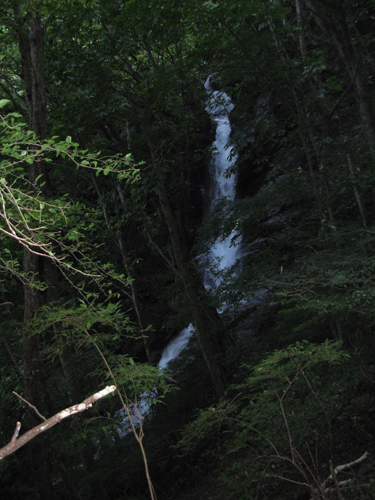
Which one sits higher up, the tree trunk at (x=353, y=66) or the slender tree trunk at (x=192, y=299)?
the tree trunk at (x=353, y=66)

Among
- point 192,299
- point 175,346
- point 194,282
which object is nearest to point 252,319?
point 194,282

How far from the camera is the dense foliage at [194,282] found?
3844 millimetres

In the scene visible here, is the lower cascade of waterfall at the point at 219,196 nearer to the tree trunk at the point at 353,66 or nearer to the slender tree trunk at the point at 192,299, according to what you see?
the slender tree trunk at the point at 192,299

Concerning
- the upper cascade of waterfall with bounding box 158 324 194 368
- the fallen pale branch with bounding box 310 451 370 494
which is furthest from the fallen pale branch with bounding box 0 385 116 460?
the upper cascade of waterfall with bounding box 158 324 194 368

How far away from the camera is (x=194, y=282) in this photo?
369 inches

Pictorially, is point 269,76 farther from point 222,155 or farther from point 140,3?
point 222,155

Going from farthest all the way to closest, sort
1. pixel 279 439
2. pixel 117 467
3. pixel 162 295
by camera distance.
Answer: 1. pixel 162 295
2. pixel 117 467
3. pixel 279 439

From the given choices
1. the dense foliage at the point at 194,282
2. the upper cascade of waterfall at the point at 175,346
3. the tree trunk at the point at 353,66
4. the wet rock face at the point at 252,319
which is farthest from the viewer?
A: the upper cascade of waterfall at the point at 175,346

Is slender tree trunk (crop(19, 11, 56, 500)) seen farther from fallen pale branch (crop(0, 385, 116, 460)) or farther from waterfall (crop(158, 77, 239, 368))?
waterfall (crop(158, 77, 239, 368))

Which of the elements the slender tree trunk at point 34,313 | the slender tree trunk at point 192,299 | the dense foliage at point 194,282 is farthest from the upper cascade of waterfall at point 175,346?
the slender tree trunk at point 34,313

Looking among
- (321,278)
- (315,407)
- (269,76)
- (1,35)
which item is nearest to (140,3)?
(269,76)

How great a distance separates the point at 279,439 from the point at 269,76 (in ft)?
19.0

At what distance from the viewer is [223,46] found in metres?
6.74

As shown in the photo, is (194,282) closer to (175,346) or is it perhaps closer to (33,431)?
(175,346)
